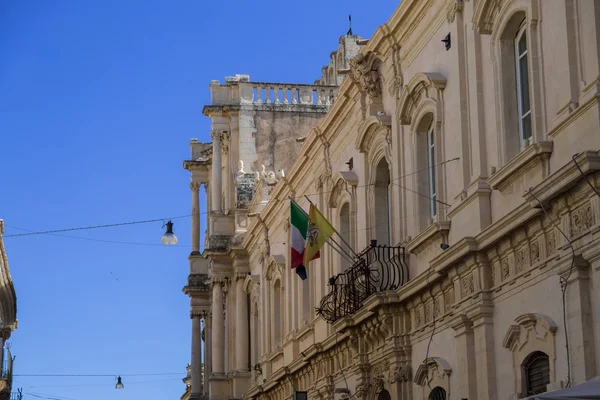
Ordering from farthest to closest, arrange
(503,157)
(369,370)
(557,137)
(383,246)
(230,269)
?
1. (230,269)
2. (369,370)
3. (383,246)
4. (503,157)
5. (557,137)

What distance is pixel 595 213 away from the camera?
1495cm

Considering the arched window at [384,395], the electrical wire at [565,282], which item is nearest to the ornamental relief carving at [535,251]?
the electrical wire at [565,282]

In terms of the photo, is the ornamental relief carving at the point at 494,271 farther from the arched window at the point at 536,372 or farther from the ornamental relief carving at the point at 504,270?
the arched window at the point at 536,372

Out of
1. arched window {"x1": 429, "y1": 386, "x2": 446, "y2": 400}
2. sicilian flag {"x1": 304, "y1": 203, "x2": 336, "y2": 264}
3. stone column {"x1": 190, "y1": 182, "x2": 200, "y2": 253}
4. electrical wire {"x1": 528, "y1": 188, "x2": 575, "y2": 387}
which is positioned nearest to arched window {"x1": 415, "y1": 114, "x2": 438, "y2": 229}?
sicilian flag {"x1": 304, "y1": 203, "x2": 336, "y2": 264}

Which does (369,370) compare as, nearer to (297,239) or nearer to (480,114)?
(297,239)

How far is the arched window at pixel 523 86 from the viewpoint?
60.1ft

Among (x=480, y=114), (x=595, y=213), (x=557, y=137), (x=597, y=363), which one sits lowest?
(x=597, y=363)

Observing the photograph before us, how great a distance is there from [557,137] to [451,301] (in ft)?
15.1

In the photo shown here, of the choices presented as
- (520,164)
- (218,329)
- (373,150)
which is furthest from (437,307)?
(218,329)

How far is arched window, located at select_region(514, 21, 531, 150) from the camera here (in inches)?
722

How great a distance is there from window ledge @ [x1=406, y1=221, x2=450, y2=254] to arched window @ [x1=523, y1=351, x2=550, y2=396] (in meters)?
3.48

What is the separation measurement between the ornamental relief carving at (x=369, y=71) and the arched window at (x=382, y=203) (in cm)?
135

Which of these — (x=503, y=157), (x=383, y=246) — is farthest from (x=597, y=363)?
(x=383, y=246)

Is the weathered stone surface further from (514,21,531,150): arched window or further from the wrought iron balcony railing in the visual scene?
(514,21,531,150): arched window
